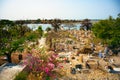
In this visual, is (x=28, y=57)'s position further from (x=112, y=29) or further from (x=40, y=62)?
(x=112, y=29)

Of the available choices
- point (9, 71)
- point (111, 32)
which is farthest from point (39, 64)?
point (111, 32)

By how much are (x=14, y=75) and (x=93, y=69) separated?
699 cm

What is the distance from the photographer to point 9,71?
15102 millimetres

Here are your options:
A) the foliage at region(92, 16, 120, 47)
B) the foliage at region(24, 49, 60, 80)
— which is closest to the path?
the foliage at region(24, 49, 60, 80)

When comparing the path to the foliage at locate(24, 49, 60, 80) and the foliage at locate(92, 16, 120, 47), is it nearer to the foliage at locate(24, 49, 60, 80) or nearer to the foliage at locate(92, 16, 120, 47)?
the foliage at locate(24, 49, 60, 80)

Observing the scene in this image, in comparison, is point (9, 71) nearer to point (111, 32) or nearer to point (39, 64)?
point (39, 64)

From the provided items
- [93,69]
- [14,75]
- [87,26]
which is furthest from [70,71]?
[87,26]

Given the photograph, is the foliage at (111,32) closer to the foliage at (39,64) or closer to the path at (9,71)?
the foliage at (39,64)

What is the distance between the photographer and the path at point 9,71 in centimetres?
1398

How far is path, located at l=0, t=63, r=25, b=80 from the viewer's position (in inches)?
551

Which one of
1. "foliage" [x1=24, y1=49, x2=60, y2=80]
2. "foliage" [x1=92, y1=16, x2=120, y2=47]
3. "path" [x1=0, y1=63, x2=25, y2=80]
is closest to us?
"path" [x1=0, y1=63, x2=25, y2=80]

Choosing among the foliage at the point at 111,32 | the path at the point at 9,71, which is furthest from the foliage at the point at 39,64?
the foliage at the point at 111,32

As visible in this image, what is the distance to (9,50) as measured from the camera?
758 inches

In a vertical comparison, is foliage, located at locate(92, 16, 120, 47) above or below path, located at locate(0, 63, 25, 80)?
above
